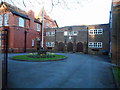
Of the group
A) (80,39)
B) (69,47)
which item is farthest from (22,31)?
(80,39)

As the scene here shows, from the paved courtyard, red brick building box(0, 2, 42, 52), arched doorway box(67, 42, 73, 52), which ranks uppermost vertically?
red brick building box(0, 2, 42, 52)

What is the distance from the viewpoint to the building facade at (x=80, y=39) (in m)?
23.4

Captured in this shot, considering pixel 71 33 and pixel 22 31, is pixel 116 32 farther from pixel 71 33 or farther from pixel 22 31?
pixel 22 31

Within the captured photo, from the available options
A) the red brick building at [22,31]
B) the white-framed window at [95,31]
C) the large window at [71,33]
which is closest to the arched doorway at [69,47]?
the large window at [71,33]

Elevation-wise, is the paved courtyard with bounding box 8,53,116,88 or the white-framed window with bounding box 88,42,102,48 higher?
the white-framed window with bounding box 88,42,102,48

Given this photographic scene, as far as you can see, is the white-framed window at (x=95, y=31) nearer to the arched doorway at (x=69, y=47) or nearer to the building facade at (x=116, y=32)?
the arched doorway at (x=69, y=47)

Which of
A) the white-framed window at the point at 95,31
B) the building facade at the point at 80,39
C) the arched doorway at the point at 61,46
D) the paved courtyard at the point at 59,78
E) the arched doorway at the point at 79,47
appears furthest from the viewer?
the arched doorway at the point at 61,46

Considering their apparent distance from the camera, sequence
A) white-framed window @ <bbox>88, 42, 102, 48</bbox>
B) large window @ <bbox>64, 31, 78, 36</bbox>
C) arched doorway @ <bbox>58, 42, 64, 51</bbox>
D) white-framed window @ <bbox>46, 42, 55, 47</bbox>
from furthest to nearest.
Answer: white-framed window @ <bbox>46, 42, 55, 47</bbox> < arched doorway @ <bbox>58, 42, 64, 51</bbox> < large window @ <bbox>64, 31, 78, 36</bbox> < white-framed window @ <bbox>88, 42, 102, 48</bbox>

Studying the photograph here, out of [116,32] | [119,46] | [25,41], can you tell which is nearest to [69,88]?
[119,46]

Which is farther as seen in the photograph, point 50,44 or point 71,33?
point 50,44

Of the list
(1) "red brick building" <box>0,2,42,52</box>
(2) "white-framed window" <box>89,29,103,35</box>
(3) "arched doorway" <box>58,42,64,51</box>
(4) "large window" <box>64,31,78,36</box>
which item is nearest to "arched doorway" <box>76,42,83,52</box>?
(4) "large window" <box>64,31,78,36</box>

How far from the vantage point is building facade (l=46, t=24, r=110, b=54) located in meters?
23.4

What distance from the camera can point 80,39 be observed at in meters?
26.0

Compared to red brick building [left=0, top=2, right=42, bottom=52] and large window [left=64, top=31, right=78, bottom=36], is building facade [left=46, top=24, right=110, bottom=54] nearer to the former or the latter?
large window [left=64, top=31, right=78, bottom=36]
